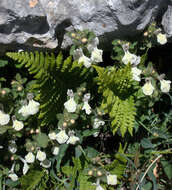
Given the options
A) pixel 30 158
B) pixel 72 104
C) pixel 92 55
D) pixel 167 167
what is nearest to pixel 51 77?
pixel 72 104

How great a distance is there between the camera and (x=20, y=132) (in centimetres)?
238

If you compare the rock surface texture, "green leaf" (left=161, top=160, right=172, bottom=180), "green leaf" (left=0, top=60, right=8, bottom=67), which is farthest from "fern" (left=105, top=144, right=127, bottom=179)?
"green leaf" (left=0, top=60, right=8, bottom=67)

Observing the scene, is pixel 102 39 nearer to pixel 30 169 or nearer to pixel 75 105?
pixel 75 105

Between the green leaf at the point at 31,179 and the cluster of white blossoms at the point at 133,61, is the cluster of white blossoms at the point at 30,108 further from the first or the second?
the cluster of white blossoms at the point at 133,61

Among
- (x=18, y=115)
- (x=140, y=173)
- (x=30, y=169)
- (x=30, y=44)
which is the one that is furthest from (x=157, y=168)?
(x=30, y=44)

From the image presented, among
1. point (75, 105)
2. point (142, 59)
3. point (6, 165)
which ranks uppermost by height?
point (142, 59)

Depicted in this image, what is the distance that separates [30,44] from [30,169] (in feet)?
3.62

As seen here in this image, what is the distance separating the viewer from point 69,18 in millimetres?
2230

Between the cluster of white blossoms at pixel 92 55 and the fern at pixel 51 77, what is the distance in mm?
63

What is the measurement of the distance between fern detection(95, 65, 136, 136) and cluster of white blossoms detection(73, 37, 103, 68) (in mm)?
135

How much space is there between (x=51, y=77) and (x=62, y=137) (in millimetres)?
484

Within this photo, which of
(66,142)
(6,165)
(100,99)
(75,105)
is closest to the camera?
(75,105)

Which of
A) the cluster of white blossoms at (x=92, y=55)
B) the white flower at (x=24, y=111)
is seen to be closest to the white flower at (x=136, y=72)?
the cluster of white blossoms at (x=92, y=55)

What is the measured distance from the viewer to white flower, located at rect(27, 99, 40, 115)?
7.07ft
